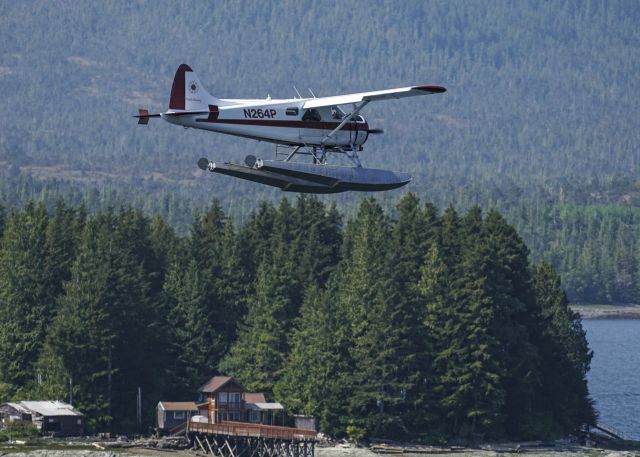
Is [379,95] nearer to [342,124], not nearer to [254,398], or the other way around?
[342,124]

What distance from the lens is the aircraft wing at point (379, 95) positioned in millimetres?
54500

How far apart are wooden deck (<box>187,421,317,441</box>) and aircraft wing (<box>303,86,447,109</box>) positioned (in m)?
37.9

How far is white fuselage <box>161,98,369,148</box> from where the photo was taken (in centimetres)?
5775

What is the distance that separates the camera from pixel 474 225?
106438 millimetres

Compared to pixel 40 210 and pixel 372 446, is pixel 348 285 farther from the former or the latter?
pixel 40 210

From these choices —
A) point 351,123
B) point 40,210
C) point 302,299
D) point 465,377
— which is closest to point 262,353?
point 302,299

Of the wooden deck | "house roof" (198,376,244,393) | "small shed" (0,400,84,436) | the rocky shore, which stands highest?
"house roof" (198,376,244,393)

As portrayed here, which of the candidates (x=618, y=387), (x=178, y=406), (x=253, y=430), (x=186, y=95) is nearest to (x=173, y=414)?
(x=178, y=406)

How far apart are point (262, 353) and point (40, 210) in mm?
19963

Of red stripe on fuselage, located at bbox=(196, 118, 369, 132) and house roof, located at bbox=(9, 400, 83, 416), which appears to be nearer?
red stripe on fuselage, located at bbox=(196, 118, 369, 132)

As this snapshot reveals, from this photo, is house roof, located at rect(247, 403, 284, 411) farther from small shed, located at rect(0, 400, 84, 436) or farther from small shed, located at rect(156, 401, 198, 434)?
small shed, located at rect(0, 400, 84, 436)

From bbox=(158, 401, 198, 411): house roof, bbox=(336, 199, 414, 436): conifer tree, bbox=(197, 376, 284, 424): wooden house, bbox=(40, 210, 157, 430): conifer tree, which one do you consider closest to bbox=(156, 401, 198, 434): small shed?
bbox=(158, 401, 198, 411): house roof

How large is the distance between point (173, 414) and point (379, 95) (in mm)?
46772

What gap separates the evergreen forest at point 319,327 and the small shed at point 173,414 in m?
2.12
